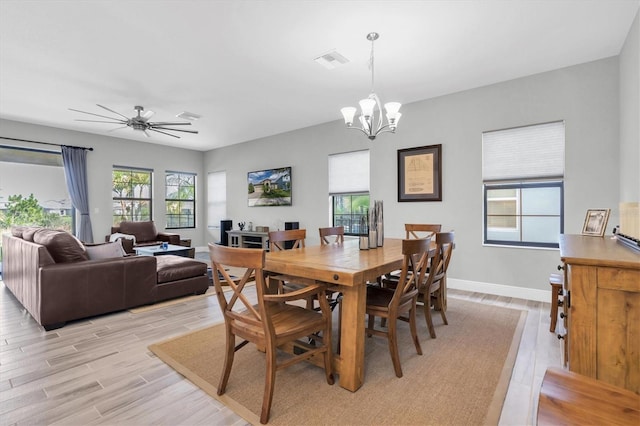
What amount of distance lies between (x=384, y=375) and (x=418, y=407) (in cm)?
Result: 35

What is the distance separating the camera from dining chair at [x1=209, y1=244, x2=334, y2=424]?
1.59 metres

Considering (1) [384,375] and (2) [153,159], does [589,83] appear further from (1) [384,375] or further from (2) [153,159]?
(2) [153,159]

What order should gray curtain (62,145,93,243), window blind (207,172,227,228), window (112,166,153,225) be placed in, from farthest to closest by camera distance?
window blind (207,172,227,228), window (112,166,153,225), gray curtain (62,145,93,243)

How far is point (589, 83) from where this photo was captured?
3449mm

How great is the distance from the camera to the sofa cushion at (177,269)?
12.0ft

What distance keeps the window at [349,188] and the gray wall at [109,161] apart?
438 cm

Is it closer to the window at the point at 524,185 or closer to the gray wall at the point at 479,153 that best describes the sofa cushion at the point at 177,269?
the gray wall at the point at 479,153

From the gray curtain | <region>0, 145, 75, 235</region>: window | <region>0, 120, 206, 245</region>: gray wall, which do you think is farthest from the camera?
the gray curtain

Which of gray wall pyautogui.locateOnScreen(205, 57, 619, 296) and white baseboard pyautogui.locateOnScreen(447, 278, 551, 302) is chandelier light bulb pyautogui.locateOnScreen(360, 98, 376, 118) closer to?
gray wall pyautogui.locateOnScreen(205, 57, 619, 296)

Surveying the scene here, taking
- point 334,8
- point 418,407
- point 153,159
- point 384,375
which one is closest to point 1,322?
point 384,375

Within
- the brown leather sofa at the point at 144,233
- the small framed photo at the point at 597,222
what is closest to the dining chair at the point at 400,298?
the small framed photo at the point at 597,222

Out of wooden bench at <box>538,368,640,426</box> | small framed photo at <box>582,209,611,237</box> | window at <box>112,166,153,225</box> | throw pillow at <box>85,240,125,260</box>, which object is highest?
window at <box>112,166,153,225</box>

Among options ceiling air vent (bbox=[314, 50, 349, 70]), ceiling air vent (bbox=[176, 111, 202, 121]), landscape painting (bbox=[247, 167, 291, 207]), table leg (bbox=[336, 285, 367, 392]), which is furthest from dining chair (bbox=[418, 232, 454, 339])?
ceiling air vent (bbox=[176, 111, 202, 121])

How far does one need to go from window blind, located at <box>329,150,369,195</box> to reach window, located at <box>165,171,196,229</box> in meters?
4.45
